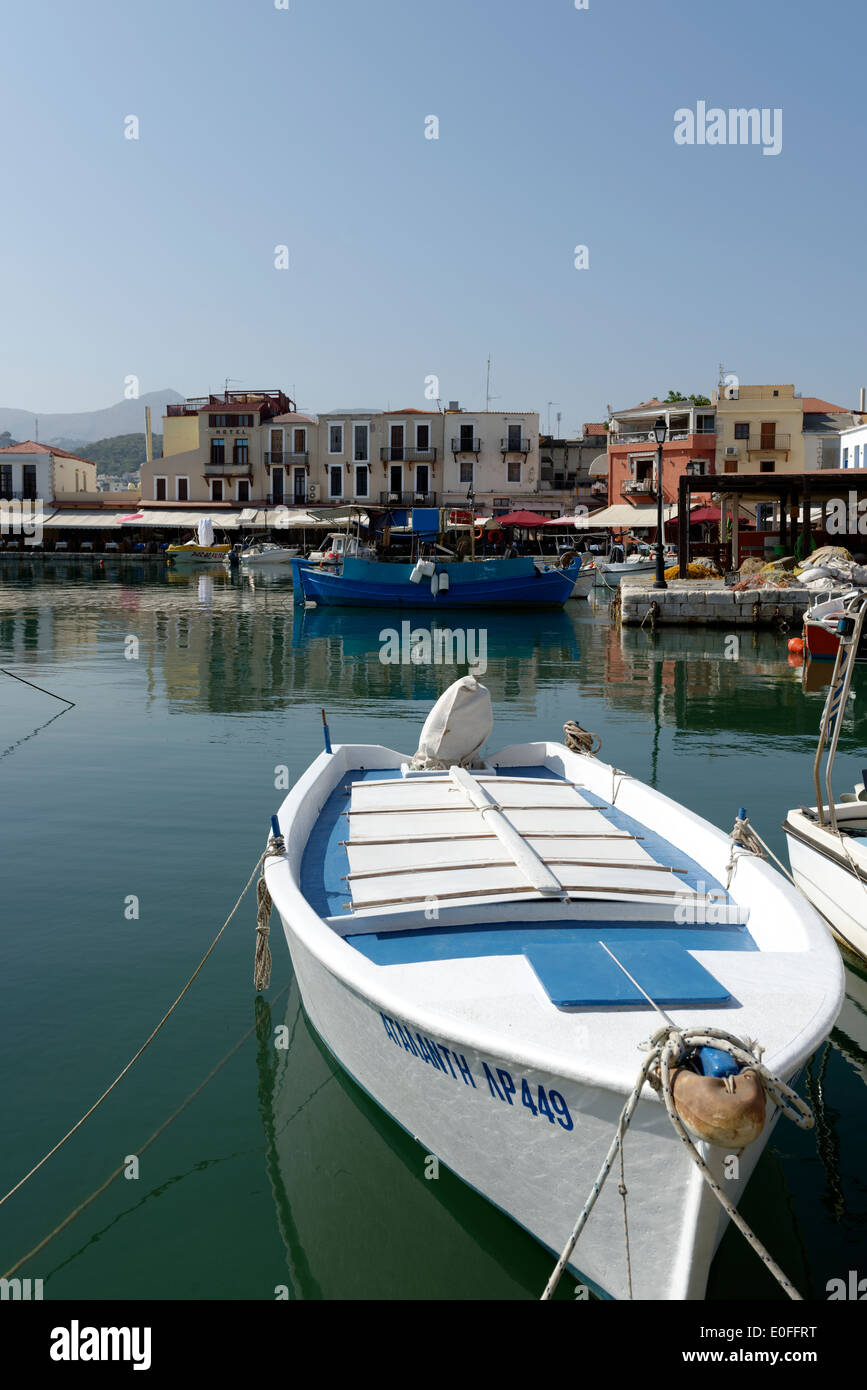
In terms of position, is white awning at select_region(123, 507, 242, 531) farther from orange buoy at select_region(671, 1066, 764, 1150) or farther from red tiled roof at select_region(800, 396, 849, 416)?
orange buoy at select_region(671, 1066, 764, 1150)

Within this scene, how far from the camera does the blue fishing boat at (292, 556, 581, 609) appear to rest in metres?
36.3

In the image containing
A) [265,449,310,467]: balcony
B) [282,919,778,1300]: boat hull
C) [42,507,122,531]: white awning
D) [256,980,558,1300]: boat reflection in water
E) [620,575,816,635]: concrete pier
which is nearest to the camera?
[282,919,778,1300]: boat hull

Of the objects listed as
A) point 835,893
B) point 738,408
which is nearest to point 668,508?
point 738,408

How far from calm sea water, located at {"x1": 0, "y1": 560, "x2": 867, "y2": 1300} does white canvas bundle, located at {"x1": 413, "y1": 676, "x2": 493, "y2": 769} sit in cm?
186

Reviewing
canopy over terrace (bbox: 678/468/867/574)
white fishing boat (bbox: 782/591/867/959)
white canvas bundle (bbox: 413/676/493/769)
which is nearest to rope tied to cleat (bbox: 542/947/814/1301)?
white fishing boat (bbox: 782/591/867/959)

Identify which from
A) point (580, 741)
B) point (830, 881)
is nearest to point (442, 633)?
point (580, 741)

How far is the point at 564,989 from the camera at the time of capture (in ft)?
14.6

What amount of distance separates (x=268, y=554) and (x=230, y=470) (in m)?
16.3

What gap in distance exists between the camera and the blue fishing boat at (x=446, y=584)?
1431 inches

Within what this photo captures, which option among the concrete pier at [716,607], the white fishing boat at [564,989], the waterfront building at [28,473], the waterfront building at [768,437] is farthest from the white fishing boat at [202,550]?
the white fishing boat at [564,989]

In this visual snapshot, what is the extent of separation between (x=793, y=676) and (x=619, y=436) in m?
47.3

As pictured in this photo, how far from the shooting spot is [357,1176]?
16.6 ft

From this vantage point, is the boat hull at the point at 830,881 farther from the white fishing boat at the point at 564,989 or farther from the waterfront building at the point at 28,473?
the waterfront building at the point at 28,473

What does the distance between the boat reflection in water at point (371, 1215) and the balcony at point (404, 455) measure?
65.2 metres
